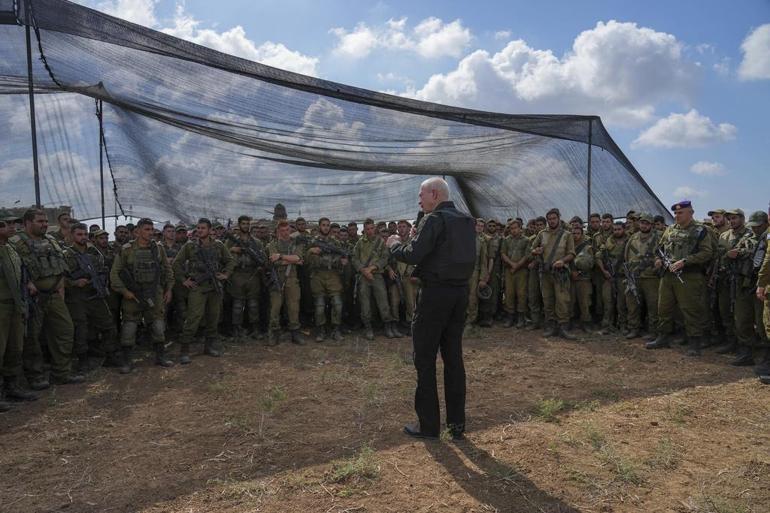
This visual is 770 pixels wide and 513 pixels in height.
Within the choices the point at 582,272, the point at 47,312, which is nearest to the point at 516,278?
the point at 582,272

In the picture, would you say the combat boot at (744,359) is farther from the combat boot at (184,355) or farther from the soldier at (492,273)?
the combat boot at (184,355)


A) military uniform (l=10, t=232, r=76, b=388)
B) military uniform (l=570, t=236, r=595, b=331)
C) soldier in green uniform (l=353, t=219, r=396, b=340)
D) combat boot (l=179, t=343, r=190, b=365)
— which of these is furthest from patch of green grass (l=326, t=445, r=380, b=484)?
military uniform (l=570, t=236, r=595, b=331)

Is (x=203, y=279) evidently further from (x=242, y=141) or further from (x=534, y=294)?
(x=534, y=294)

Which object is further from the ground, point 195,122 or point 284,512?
point 195,122

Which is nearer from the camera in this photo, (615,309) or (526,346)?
(526,346)

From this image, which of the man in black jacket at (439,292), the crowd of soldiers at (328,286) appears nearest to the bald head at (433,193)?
the man in black jacket at (439,292)

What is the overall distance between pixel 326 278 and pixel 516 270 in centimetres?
350

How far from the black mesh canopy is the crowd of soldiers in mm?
978

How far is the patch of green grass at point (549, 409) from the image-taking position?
14.9 ft

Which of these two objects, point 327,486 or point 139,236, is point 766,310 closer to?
point 327,486

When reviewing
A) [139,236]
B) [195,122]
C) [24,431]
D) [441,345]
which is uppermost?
[195,122]

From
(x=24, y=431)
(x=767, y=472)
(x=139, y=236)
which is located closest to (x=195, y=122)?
(x=139, y=236)

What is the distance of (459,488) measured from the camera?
3.29 m

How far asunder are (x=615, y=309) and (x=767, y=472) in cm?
585
